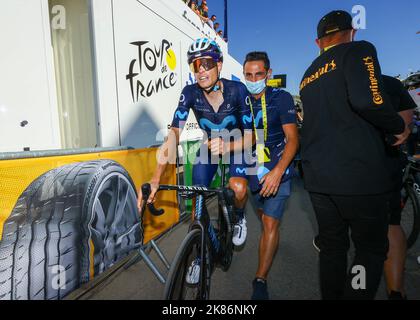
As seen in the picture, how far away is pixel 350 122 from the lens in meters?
1.71

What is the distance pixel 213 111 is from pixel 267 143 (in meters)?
0.63

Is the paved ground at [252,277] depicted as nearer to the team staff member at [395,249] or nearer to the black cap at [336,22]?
the team staff member at [395,249]

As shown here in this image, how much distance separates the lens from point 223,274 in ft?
10.2

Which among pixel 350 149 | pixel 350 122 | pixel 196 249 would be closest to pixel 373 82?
pixel 350 122

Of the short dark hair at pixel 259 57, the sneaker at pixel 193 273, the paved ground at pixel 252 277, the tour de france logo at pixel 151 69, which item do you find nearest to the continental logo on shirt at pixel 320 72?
the short dark hair at pixel 259 57

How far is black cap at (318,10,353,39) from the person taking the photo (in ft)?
5.90

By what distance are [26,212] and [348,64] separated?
2.52m

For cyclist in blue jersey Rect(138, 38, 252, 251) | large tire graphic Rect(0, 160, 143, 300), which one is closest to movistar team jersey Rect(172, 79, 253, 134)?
cyclist in blue jersey Rect(138, 38, 252, 251)

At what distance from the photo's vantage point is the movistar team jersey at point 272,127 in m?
2.66

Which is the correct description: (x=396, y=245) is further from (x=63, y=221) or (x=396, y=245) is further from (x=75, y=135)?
(x=75, y=135)

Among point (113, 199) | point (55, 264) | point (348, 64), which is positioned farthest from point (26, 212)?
point (348, 64)

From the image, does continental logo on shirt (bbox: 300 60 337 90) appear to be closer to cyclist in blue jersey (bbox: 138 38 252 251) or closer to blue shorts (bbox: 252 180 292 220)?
cyclist in blue jersey (bbox: 138 38 252 251)

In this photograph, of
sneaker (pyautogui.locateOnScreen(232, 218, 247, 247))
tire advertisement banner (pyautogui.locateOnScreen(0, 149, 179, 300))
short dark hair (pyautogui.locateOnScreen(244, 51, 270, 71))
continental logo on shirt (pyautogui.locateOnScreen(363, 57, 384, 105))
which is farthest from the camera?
sneaker (pyautogui.locateOnScreen(232, 218, 247, 247))

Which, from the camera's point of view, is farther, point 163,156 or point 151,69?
point 151,69
